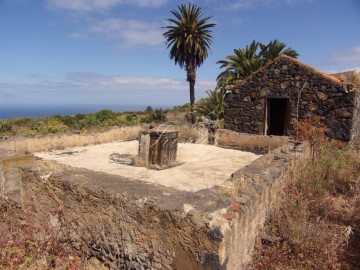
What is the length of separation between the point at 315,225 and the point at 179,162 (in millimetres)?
4217

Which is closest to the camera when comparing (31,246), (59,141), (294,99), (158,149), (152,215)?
(152,215)

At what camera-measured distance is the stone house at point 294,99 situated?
8.64 metres

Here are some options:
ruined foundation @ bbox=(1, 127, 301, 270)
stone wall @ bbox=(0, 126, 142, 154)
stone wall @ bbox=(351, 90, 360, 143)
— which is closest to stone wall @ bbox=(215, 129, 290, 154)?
stone wall @ bbox=(351, 90, 360, 143)

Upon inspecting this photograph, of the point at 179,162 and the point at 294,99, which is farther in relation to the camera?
the point at 294,99

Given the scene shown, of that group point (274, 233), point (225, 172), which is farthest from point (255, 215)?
point (225, 172)

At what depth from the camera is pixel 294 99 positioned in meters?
9.63

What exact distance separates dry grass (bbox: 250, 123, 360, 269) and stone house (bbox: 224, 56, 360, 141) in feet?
11.0

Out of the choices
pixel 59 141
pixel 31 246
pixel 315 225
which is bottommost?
pixel 31 246

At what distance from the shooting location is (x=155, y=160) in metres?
7.27

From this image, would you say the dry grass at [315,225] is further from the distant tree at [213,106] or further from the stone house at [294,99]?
the distant tree at [213,106]

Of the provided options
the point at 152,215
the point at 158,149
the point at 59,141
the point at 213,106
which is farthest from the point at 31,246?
the point at 213,106

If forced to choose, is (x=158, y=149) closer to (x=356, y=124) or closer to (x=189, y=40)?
(x=356, y=124)

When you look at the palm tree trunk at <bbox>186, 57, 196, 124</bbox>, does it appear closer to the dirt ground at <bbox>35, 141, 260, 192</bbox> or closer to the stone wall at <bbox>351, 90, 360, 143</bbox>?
the dirt ground at <bbox>35, 141, 260, 192</bbox>

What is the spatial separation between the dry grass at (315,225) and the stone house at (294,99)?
11.0ft
